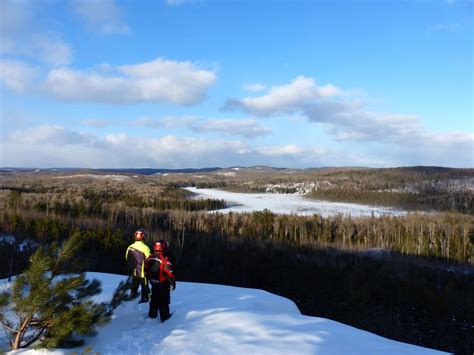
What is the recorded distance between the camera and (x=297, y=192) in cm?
11131

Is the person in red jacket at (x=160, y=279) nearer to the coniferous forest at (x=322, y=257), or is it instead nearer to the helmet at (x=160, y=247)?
the helmet at (x=160, y=247)

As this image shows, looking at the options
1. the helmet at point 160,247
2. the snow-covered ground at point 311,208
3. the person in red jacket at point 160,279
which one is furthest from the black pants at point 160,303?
the snow-covered ground at point 311,208

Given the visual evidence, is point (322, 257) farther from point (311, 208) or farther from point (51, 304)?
point (311, 208)

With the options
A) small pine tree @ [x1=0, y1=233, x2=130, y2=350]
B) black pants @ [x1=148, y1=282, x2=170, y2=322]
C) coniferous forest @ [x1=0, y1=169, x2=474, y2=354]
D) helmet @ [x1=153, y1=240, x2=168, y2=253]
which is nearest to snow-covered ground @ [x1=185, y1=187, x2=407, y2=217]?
coniferous forest @ [x1=0, y1=169, x2=474, y2=354]

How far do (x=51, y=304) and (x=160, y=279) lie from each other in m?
2.42

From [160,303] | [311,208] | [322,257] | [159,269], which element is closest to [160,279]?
[159,269]

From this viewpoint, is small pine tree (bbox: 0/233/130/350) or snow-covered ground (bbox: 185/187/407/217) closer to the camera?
small pine tree (bbox: 0/233/130/350)

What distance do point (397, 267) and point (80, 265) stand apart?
82.5 ft

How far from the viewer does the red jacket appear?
Result: 784 centimetres

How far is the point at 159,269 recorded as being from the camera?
7945mm

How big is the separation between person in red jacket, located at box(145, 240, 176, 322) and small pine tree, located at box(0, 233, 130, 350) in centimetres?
151

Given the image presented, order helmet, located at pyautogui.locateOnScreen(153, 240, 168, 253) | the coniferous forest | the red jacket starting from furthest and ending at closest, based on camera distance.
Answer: the coniferous forest → helmet, located at pyautogui.locateOnScreen(153, 240, 168, 253) → the red jacket

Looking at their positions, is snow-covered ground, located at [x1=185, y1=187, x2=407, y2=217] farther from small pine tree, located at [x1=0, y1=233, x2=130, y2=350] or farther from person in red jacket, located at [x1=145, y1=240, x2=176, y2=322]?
small pine tree, located at [x1=0, y1=233, x2=130, y2=350]

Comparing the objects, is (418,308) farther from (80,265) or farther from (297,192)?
(297,192)
